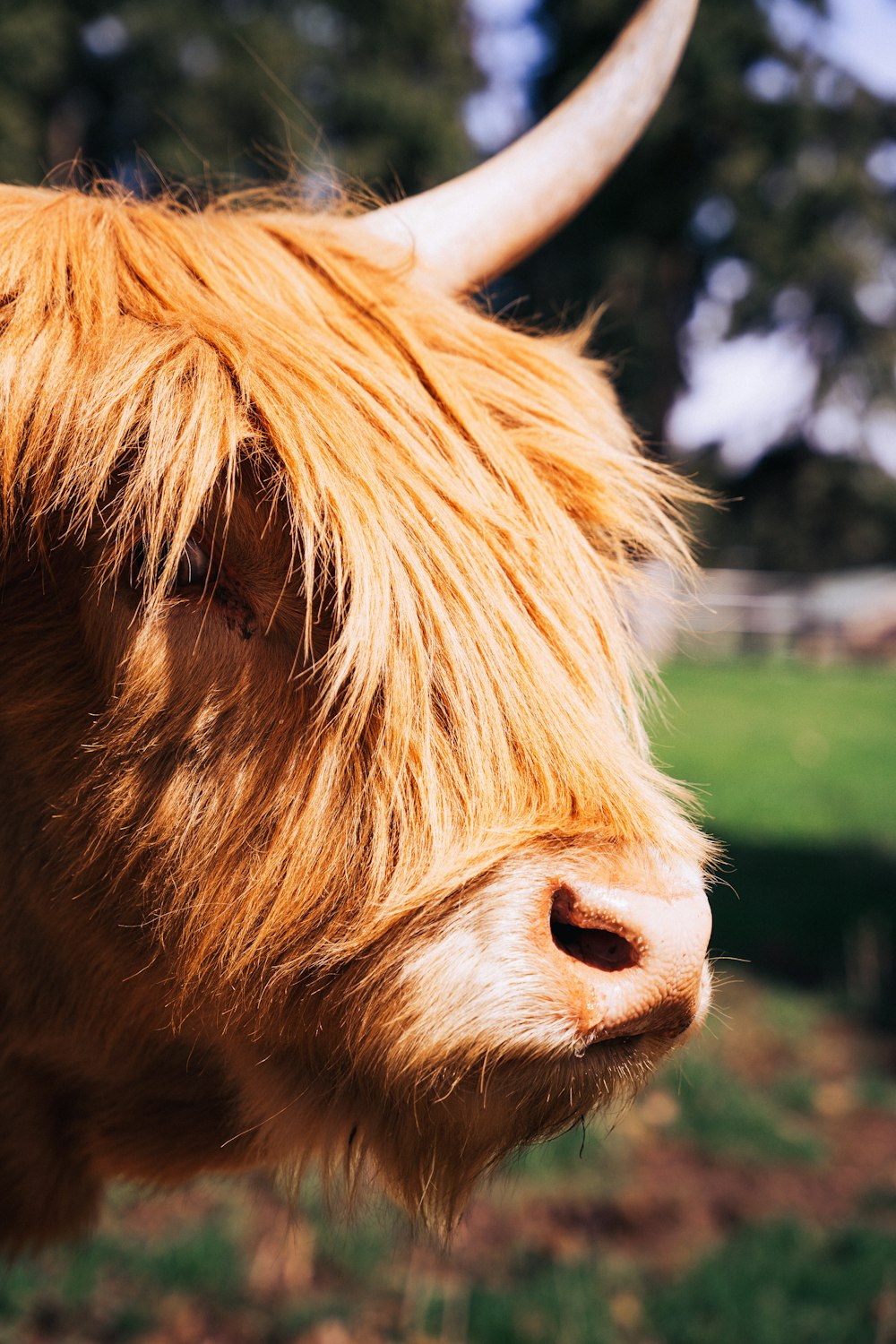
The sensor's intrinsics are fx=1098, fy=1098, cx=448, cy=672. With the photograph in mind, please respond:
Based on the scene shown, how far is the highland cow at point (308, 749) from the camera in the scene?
4.25 ft

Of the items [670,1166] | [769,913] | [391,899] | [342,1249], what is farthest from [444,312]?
[769,913]

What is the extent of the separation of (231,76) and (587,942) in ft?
80.2

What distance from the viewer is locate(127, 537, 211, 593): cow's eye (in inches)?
55.7

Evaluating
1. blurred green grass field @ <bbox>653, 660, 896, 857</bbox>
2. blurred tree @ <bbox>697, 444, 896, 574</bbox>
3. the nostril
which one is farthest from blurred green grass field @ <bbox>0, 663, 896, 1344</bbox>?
A: blurred tree @ <bbox>697, 444, 896, 574</bbox>

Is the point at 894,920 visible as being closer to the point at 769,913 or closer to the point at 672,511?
the point at 769,913

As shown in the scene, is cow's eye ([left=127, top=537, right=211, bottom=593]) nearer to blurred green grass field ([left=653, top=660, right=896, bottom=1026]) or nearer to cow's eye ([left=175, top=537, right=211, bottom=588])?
cow's eye ([left=175, top=537, right=211, bottom=588])

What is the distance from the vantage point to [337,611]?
138 centimetres

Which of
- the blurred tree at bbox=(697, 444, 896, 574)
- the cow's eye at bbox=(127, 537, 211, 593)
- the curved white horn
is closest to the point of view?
the cow's eye at bbox=(127, 537, 211, 593)

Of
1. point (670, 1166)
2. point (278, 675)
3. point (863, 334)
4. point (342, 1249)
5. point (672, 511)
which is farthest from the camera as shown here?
point (863, 334)

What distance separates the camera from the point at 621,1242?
11.5 ft

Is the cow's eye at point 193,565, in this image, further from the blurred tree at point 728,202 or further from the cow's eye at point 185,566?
the blurred tree at point 728,202

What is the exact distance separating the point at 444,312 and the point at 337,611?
71 cm

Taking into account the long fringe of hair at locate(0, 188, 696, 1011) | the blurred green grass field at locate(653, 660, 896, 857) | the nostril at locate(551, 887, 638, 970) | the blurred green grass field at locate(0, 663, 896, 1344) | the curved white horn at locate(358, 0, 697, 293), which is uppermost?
the curved white horn at locate(358, 0, 697, 293)

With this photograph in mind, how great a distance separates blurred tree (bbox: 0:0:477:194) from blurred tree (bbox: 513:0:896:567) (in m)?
2.62
